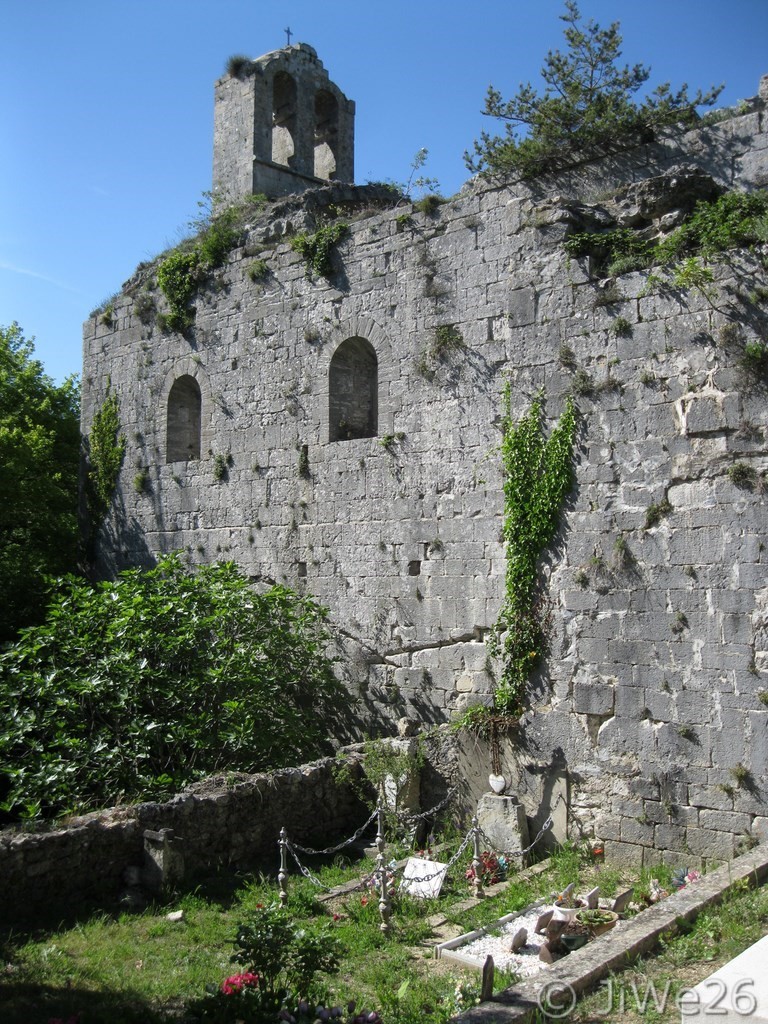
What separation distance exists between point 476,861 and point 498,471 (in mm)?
3764

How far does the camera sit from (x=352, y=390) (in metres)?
11.8

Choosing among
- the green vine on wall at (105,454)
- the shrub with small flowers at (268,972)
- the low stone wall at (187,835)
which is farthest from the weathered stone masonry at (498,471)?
the shrub with small flowers at (268,972)

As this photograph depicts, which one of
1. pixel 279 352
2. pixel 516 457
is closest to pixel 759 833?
pixel 516 457

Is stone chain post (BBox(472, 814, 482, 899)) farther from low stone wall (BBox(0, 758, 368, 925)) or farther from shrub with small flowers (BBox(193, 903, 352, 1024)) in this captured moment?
shrub with small flowers (BBox(193, 903, 352, 1024))

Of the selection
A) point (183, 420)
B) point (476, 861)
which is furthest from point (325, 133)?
point (476, 861)

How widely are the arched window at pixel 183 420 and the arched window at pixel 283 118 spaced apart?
4568 millimetres

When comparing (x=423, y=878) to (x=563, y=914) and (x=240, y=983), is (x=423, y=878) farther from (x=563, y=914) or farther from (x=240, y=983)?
(x=240, y=983)

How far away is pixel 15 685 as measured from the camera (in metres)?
9.25

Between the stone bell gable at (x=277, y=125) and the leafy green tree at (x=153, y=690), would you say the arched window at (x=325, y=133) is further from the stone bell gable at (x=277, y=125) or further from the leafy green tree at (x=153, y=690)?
the leafy green tree at (x=153, y=690)

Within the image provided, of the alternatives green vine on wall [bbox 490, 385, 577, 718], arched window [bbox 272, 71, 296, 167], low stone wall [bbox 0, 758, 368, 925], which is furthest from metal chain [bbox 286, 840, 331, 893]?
arched window [bbox 272, 71, 296, 167]

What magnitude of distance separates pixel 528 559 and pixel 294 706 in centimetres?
335

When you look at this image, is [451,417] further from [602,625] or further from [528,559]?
[602,625]

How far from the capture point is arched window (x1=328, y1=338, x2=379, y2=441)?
38.0 feet

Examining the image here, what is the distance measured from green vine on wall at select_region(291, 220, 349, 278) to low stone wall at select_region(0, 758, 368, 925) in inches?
235
